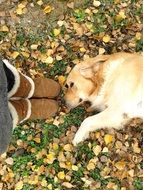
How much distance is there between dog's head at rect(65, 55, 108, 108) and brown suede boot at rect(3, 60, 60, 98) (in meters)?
0.23

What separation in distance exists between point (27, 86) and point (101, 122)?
2.63 ft

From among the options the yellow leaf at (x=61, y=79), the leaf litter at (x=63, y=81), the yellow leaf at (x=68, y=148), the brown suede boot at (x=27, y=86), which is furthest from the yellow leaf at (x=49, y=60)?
the yellow leaf at (x=68, y=148)

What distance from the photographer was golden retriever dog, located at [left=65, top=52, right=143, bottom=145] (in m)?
4.27

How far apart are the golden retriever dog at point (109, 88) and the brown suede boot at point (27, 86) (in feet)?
0.69

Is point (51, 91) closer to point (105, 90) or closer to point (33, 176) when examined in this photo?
point (105, 90)

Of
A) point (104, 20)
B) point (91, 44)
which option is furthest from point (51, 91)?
point (104, 20)

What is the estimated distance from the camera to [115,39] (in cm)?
500

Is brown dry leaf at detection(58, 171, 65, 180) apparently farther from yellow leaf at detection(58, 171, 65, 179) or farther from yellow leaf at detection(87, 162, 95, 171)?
yellow leaf at detection(87, 162, 95, 171)

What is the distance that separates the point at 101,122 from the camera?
4445 mm

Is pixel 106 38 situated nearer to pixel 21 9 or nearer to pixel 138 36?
pixel 138 36

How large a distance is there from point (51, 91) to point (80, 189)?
39.9 inches

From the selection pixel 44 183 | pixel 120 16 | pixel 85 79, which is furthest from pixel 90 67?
pixel 44 183

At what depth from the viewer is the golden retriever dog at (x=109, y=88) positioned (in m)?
4.27

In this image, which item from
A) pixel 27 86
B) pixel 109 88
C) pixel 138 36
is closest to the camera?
pixel 27 86
